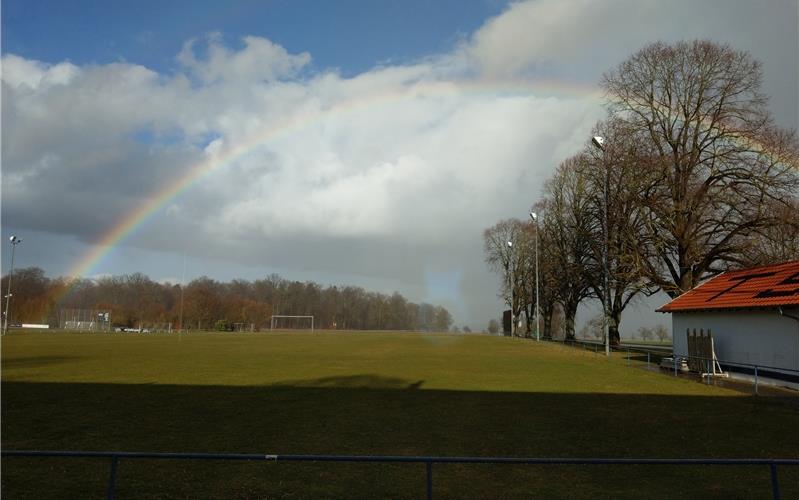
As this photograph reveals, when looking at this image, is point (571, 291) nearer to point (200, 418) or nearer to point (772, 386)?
point (772, 386)

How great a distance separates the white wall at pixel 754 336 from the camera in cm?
2116

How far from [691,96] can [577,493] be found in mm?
34019

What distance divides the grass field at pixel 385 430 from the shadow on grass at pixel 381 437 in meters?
0.04

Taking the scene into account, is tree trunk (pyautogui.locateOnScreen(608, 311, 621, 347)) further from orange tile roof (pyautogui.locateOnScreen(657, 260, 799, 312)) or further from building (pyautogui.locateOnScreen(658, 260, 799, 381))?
building (pyautogui.locateOnScreen(658, 260, 799, 381))

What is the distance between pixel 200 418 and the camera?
14.0m

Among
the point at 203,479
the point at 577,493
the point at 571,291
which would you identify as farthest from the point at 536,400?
the point at 571,291

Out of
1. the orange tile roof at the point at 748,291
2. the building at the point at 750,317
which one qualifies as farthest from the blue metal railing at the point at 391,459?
the orange tile roof at the point at 748,291

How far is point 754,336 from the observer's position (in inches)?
917

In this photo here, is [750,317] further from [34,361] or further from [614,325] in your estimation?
[34,361]

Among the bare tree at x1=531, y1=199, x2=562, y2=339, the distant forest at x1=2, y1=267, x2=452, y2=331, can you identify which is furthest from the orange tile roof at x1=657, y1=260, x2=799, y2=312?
the distant forest at x1=2, y1=267, x2=452, y2=331

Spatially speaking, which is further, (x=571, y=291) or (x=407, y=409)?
(x=571, y=291)

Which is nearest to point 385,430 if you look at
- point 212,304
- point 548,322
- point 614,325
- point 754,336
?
point 754,336

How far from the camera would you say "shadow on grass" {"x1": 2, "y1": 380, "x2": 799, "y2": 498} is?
336 inches

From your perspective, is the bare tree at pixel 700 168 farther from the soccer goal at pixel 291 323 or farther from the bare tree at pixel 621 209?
the soccer goal at pixel 291 323
